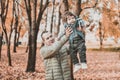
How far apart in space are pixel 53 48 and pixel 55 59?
0.93 ft

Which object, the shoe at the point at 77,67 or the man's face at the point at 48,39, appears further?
the shoe at the point at 77,67

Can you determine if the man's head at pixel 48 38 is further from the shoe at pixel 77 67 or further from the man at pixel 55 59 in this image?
the shoe at pixel 77 67

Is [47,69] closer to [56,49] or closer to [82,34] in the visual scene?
[56,49]

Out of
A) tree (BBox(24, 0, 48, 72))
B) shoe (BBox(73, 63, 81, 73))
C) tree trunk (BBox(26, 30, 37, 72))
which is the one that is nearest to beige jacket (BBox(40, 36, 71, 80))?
shoe (BBox(73, 63, 81, 73))

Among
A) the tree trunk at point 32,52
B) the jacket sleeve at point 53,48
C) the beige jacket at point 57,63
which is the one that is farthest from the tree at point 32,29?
the beige jacket at point 57,63

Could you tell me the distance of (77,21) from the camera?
8.25 meters

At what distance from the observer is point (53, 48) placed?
7434mm

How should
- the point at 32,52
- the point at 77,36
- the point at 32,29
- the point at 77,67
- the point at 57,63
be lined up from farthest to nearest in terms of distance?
the point at 32,52 < the point at 32,29 < the point at 77,67 < the point at 77,36 < the point at 57,63

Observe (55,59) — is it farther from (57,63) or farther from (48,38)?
(48,38)

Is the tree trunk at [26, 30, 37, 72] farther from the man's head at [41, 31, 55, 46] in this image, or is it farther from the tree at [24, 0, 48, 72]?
the man's head at [41, 31, 55, 46]

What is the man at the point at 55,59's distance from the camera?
24.3 ft

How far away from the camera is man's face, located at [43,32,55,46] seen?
7318mm

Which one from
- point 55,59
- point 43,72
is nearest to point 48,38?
point 55,59

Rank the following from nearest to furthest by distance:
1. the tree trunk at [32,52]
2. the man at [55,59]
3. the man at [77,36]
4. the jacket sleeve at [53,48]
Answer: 1. the jacket sleeve at [53,48]
2. the man at [55,59]
3. the man at [77,36]
4. the tree trunk at [32,52]
